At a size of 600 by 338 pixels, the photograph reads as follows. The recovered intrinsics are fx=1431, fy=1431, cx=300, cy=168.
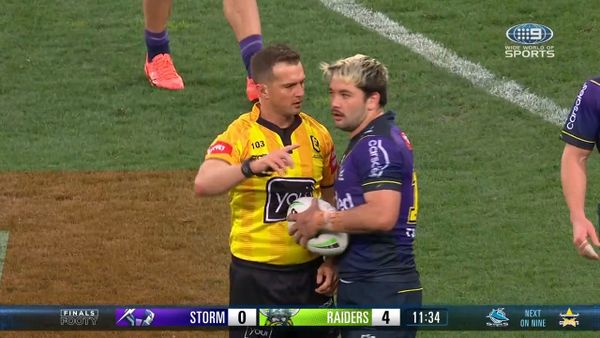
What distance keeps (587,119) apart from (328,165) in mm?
1196

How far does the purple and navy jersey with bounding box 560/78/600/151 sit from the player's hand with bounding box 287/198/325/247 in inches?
46.3

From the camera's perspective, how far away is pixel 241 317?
627cm

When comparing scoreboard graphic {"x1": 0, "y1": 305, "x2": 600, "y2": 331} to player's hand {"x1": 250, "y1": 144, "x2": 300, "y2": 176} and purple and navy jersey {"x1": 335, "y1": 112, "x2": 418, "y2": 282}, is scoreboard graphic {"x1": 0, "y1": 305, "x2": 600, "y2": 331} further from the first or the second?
player's hand {"x1": 250, "y1": 144, "x2": 300, "y2": 176}

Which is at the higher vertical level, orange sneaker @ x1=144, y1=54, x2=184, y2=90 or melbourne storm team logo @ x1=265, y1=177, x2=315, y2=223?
orange sneaker @ x1=144, y1=54, x2=184, y2=90

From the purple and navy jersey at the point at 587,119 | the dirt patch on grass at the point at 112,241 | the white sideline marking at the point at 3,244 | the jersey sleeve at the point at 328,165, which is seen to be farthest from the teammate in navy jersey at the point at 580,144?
the white sideline marking at the point at 3,244

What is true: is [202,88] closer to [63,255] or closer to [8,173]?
[8,173]

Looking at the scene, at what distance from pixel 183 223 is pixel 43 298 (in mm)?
1292

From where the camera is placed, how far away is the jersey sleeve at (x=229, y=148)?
6.38 m

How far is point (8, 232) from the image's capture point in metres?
9.39

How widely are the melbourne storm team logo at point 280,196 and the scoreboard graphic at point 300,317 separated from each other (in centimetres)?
44

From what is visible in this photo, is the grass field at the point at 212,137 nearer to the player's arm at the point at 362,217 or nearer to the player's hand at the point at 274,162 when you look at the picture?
the player's arm at the point at 362,217

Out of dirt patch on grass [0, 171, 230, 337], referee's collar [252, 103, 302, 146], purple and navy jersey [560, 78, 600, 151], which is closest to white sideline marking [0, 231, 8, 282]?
dirt patch on grass [0, 171, 230, 337]

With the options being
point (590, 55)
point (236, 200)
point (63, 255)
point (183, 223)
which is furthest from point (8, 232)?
point (590, 55)

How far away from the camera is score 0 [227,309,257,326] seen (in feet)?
20.5
